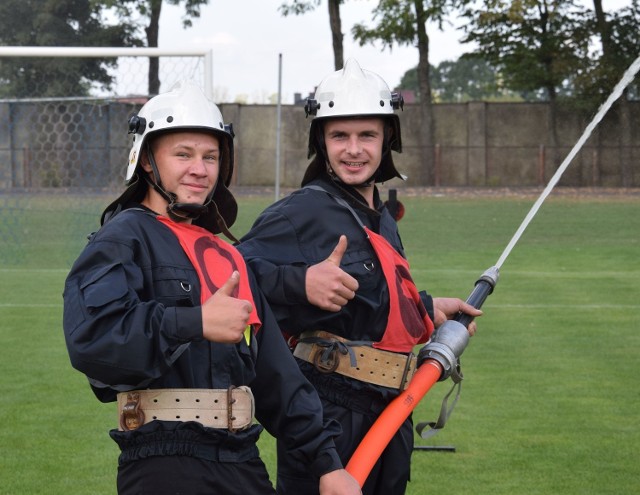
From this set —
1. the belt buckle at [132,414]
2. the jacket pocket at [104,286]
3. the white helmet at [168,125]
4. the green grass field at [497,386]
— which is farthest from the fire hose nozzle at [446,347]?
the green grass field at [497,386]

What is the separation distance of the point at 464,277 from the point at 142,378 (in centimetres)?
1281

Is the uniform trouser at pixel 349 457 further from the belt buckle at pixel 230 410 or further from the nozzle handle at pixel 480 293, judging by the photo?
the belt buckle at pixel 230 410

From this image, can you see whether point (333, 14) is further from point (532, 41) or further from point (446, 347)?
point (446, 347)

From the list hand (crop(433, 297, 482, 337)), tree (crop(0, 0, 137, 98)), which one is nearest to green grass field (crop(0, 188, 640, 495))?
hand (crop(433, 297, 482, 337))

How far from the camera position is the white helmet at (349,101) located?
4.60 meters

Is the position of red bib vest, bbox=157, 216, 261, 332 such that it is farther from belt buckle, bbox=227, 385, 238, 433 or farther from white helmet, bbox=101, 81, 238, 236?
belt buckle, bbox=227, 385, 238, 433

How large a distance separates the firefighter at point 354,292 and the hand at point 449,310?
Answer: 0.04 ft

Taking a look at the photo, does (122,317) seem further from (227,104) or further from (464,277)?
(227,104)

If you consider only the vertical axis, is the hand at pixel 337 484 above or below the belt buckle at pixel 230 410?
below

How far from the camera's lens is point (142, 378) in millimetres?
3264

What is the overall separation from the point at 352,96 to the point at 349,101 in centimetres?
3

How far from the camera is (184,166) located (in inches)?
144

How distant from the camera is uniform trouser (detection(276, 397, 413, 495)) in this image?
4.37 meters

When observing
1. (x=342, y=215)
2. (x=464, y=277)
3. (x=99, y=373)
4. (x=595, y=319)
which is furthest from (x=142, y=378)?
(x=464, y=277)
